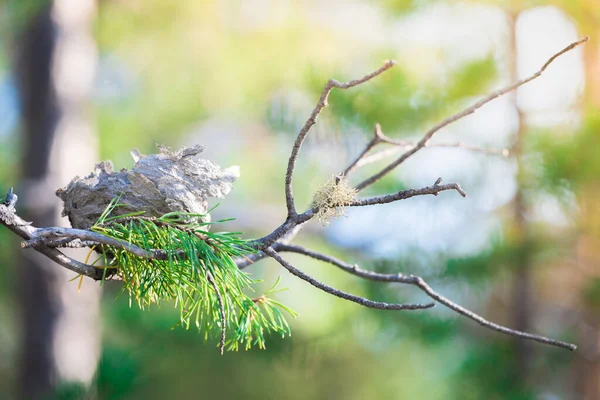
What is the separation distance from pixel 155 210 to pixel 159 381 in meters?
1.71

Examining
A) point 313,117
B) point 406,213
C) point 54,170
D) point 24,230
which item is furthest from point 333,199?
point 54,170

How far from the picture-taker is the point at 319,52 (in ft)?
6.19

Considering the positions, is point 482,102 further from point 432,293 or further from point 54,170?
point 54,170

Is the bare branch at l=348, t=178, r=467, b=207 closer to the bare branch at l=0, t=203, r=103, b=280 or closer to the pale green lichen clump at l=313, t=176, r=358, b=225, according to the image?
the pale green lichen clump at l=313, t=176, r=358, b=225

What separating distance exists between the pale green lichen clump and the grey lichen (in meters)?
0.05

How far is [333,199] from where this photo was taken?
26 centimetres

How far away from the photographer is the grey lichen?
29 centimetres

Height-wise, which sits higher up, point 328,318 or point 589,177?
point 589,177

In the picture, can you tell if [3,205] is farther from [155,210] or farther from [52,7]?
[52,7]

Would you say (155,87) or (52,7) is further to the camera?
(155,87)

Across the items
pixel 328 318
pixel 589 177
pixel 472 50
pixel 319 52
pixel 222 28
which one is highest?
pixel 222 28

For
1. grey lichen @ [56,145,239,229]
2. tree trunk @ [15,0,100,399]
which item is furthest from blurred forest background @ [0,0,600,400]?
grey lichen @ [56,145,239,229]

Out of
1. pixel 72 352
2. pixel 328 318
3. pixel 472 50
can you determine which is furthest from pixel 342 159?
pixel 72 352

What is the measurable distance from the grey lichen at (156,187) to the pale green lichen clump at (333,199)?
55 mm
